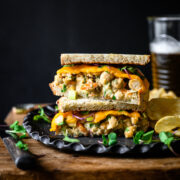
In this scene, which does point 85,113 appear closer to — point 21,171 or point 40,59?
point 21,171

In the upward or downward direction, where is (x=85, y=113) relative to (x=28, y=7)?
downward

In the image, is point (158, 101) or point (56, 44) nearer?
point (158, 101)

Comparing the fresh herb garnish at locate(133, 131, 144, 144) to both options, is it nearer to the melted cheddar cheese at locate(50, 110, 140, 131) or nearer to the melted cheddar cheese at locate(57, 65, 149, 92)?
the melted cheddar cheese at locate(50, 110, 140, 131)

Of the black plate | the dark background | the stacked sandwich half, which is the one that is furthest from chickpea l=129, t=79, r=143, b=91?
the dark background

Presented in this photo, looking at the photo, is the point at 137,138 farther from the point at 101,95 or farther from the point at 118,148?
the point at 101,95

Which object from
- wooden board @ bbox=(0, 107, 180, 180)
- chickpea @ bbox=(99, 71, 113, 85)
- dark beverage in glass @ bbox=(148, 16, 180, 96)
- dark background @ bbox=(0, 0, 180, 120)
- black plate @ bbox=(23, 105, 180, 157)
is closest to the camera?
wooden board @ bbox=(0, 107, 180, 180)

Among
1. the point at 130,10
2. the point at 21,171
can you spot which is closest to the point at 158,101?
the point at 21,171

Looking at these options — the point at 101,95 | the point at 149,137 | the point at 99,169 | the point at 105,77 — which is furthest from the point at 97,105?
the point at 99,169

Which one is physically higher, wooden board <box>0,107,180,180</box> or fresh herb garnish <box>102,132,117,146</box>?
fresh herb garnish <box>102,132,117,146</box>
